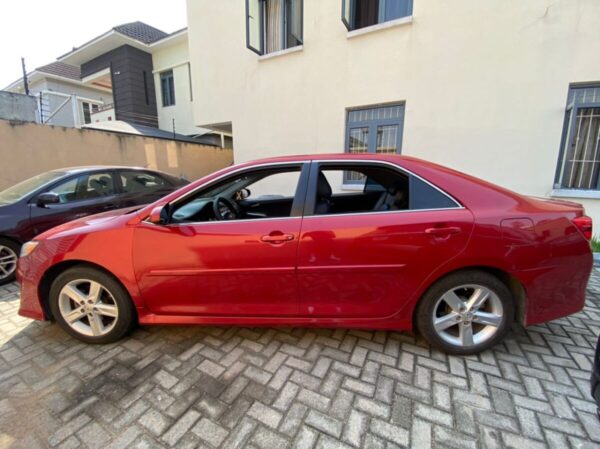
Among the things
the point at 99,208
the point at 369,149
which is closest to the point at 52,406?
the point at 99,208

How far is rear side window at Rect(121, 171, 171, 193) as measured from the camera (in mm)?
4586

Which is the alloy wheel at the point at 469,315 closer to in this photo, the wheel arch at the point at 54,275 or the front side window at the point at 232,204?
the front side window at the point at 232,204

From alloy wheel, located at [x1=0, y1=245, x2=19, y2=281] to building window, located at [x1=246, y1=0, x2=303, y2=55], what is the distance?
5548 millimetres

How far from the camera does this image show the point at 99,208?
414 cm

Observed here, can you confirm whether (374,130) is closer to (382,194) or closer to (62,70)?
(382,194)

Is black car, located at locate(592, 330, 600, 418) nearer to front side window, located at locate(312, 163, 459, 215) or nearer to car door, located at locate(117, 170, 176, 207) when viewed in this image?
front side window, located at locate(312, 163, 459, 215)

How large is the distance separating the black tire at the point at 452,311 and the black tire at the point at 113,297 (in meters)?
2.29

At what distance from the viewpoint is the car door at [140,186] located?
4.51 meters

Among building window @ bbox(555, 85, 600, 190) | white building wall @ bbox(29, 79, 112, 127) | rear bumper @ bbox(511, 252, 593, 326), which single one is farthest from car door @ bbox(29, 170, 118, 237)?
white building wall @ bbox(29, 79, 112, 127)

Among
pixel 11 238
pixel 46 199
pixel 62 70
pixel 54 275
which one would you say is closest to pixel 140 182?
pixel 46 199

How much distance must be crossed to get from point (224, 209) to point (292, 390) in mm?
1658

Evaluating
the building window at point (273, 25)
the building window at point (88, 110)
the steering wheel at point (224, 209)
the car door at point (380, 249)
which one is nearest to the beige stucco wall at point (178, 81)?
the building window at point (88, 110)

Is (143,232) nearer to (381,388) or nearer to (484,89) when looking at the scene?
(381,388)

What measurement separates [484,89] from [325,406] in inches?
210
